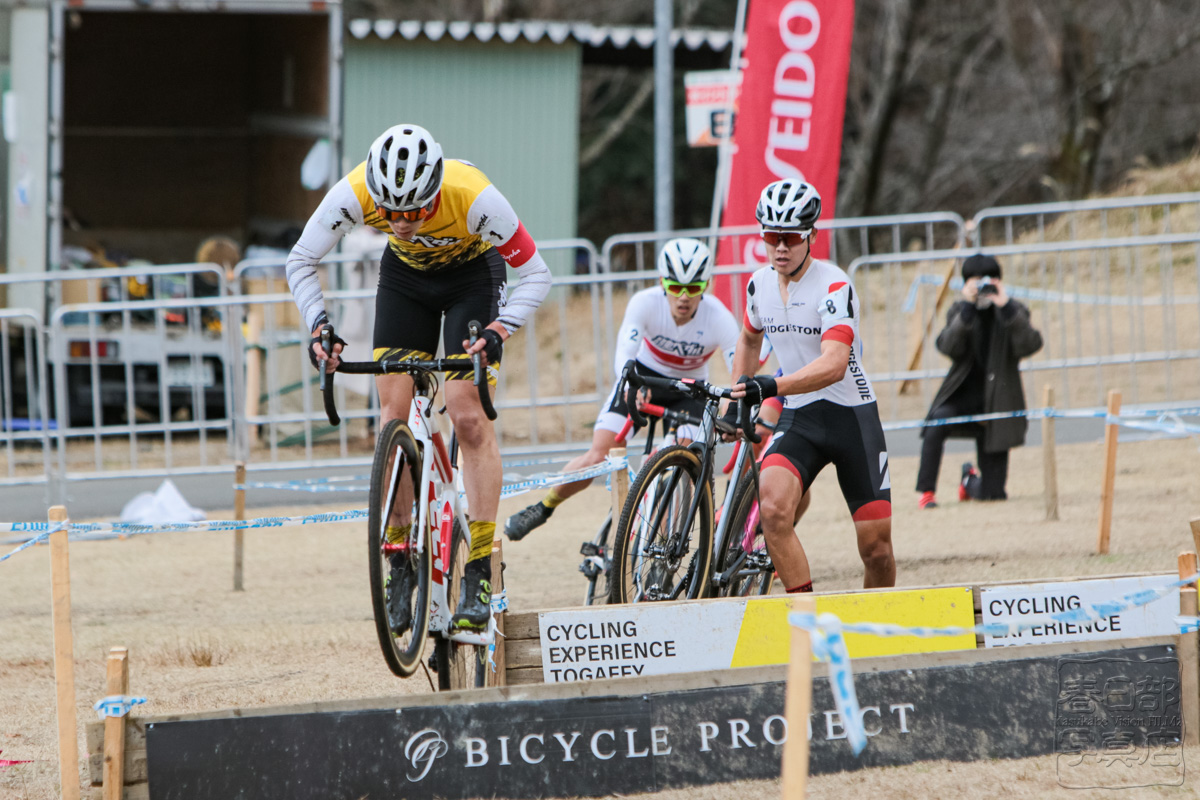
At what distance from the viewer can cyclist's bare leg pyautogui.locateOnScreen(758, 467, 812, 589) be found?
18.6ft

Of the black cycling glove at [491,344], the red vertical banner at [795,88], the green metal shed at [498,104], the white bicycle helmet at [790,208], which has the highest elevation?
the green metal shed at [498,104]

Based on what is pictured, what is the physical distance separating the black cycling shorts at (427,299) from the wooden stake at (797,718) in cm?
241

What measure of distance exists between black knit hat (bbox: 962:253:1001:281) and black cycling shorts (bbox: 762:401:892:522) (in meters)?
4.48

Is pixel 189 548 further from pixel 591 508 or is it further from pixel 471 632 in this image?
pixel 471 632

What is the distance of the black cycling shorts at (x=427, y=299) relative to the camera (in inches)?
210

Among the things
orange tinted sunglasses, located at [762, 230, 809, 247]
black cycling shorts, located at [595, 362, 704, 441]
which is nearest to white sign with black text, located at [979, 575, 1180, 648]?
orange tinted sunglasses, located at [762, 230, 809, 247]

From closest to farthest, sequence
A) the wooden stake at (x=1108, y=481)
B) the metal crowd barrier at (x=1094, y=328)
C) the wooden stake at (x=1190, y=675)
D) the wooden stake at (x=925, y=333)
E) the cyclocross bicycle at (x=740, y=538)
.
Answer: the wooden stake at (x=1190, y=675)
the cyclocross bicycle at (x=740, y=538)
the wooden stake at (x=1108, y=481)
the metal crowd barrier at (x=1094, y=328)
the wooden stake at (x=925, y=333)

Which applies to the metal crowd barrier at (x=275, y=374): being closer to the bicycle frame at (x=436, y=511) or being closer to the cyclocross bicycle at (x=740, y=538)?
the cyclocross bicycle at (x=740, y=538)

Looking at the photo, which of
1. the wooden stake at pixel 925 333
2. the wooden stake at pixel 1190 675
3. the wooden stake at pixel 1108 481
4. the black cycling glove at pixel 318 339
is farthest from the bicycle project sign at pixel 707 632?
the wooden stake at pixel 925 333

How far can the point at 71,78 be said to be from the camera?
18.7 metres

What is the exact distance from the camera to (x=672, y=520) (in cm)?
601

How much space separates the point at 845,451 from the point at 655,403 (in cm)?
192

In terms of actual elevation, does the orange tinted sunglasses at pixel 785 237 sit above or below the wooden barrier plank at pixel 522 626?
above

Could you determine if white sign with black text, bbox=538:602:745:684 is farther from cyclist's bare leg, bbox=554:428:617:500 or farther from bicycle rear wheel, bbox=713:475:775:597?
cyclist's bare leg, bbox=554:428:617:500
